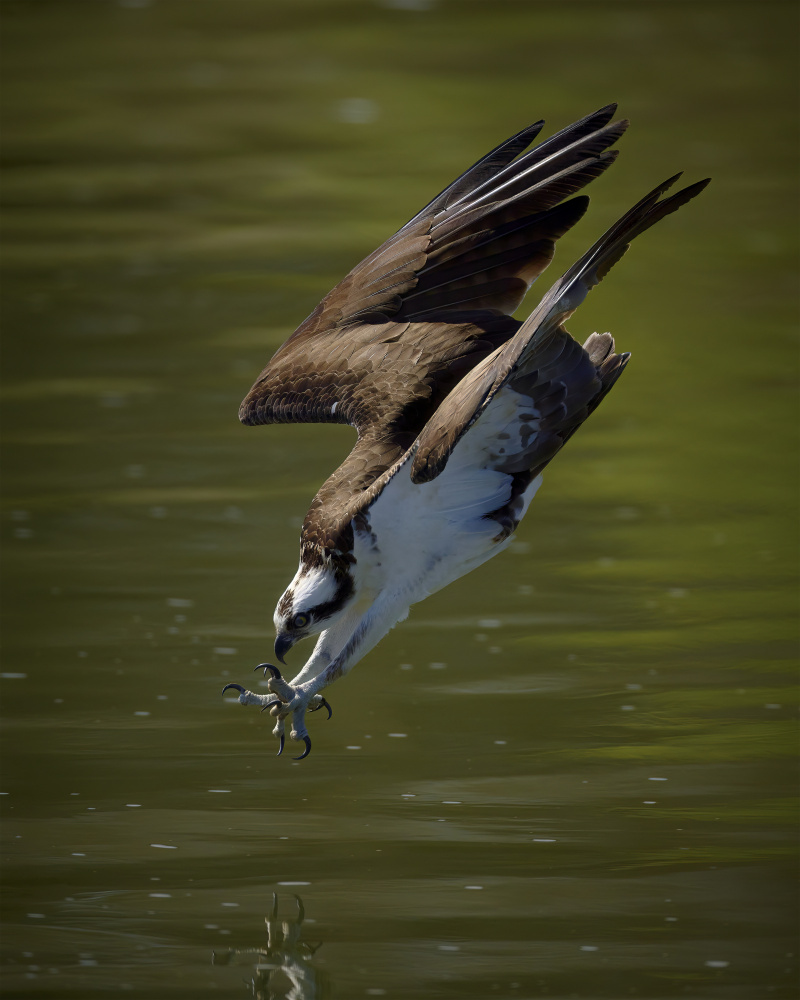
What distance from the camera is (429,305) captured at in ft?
29.1

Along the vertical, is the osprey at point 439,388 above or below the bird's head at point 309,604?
above

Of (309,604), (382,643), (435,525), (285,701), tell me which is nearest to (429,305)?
(435,525)

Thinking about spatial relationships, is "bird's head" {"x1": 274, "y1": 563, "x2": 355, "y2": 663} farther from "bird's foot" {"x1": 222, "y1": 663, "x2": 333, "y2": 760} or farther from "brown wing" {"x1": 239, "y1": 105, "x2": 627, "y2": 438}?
"brown wing" {"x1": 239, "y1": 105, "x2": 627, "y2": 438}

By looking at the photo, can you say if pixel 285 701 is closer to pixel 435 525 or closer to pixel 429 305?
pixel 435 525

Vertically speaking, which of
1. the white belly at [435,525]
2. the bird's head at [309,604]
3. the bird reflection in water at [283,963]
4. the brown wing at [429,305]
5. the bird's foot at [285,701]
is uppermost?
the brown wing at [429,305]

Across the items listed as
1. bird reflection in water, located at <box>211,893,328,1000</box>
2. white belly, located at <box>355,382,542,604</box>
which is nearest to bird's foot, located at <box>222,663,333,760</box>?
white belly, located at <box>355,382,542,604</box>

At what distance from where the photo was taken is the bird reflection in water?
273 inches

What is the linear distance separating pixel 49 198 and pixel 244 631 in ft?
37.4

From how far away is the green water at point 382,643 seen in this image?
24.0 ft

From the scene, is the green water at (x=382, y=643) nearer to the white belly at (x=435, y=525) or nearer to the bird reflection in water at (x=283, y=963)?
the bird reflection in water at (x=283, y=963)

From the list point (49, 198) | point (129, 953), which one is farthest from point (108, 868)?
point (49, 198)

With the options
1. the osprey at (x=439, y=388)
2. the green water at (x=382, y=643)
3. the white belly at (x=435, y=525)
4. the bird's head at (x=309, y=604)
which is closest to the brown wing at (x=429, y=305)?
the osprey at (x=439, y=388)

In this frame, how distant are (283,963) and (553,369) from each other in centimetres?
252

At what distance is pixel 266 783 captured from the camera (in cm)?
851
